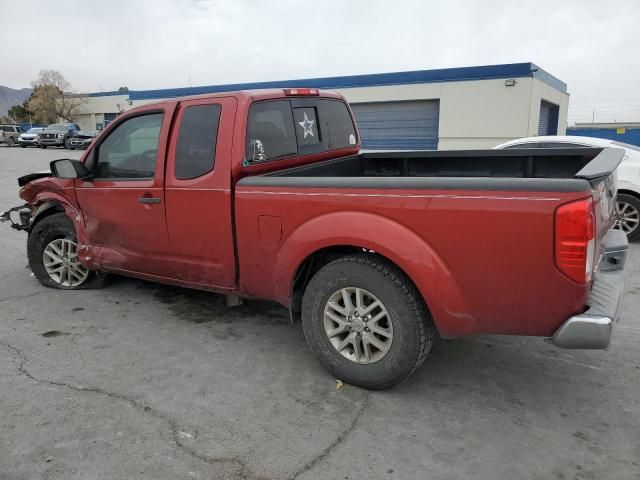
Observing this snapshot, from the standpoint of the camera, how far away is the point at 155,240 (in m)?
4.16

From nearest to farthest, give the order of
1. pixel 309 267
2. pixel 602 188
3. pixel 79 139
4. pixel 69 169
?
pixel 602 188, pixel 309 267, pixel 69 169, pixel 79 139

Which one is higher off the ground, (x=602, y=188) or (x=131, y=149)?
(x=131, y=149)

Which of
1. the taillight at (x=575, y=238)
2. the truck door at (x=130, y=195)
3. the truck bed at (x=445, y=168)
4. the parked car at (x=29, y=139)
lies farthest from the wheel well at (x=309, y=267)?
the parked car at (x=29, y=139)

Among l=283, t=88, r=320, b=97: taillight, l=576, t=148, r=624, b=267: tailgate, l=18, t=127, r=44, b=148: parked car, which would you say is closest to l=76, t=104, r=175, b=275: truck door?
l=283, t=88, r=320, b=97: taillight

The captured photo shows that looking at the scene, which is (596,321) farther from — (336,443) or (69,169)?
(69,169)

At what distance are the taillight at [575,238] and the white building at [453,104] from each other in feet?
68.2

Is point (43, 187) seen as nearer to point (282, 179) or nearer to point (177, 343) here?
point (177, 343)

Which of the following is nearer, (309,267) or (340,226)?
(340,226)

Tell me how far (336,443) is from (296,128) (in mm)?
2538

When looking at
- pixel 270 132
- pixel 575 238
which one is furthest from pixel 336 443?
pixel 270 132

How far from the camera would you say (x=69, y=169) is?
450cm

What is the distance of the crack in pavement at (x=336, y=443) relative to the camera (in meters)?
2.49

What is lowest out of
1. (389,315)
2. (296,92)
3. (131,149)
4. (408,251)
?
(389,315)

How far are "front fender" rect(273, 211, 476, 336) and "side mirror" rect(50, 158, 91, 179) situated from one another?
2.56m
